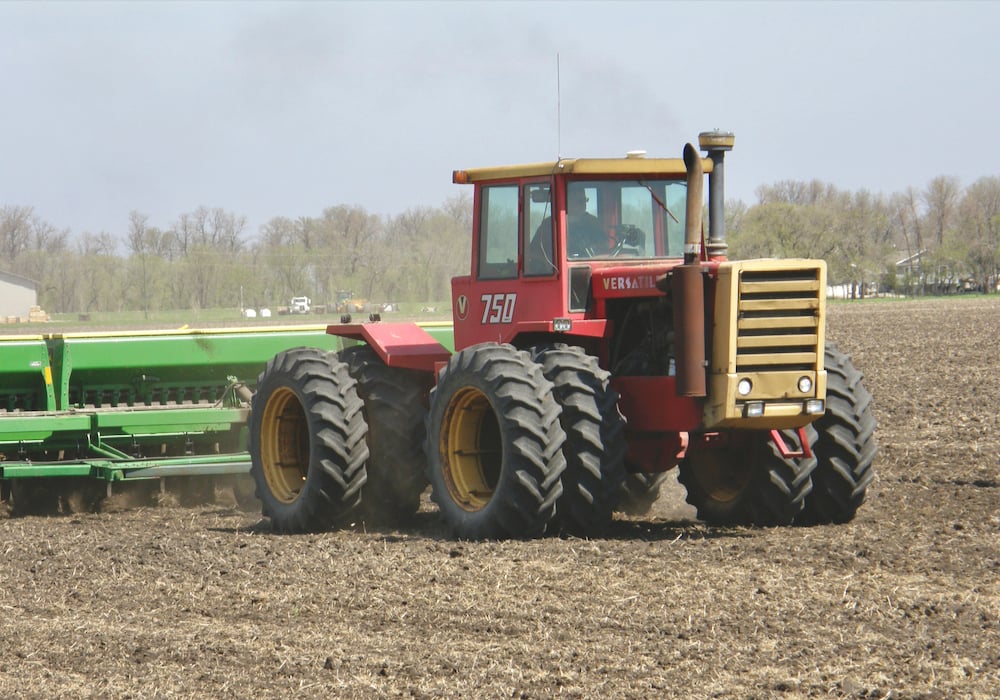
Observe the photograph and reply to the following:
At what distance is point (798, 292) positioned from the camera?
8422 millimetres

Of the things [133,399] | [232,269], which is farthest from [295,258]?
[133,399]

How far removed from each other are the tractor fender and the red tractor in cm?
2

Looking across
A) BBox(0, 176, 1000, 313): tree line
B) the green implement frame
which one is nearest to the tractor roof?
the green implement frame

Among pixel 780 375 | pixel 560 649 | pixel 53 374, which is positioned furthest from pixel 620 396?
pixel 53 374

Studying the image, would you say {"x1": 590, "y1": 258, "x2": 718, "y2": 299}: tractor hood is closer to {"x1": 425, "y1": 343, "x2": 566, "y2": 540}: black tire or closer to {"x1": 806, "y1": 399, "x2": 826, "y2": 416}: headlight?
{"x1": 425, "y1": 343, "x2": 566, "y2": 540}: black tire

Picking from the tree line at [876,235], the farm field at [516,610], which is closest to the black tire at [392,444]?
the farm field at [516,610]

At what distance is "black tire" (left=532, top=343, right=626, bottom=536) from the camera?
832cm

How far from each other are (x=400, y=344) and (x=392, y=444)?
832 mm

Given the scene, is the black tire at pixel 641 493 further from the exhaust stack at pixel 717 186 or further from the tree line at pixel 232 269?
the tree line at pixel 232 269

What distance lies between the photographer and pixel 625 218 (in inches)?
366

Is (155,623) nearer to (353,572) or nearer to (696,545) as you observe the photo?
(353,572)

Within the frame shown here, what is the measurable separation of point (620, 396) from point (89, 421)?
15.9ft

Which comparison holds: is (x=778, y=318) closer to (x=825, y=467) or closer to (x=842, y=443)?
(x=842, y=443)

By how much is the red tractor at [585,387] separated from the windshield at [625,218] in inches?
0.5
